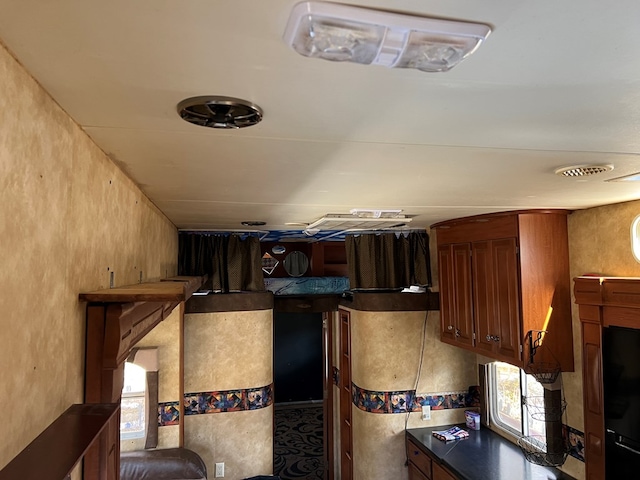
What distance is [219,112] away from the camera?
90 cm

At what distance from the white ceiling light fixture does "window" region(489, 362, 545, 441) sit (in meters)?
2.83

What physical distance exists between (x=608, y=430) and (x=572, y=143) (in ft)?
5.66

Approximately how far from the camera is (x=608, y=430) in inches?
85.2

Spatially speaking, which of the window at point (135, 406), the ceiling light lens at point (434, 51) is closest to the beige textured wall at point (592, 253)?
the ceiling light lens at point (434, 51)

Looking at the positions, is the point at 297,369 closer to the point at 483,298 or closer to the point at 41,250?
the point at 483,298

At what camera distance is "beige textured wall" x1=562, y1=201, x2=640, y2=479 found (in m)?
2.29

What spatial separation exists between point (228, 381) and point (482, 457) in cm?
197

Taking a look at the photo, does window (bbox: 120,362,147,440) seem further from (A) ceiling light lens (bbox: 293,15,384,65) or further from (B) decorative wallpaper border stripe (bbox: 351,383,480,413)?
(A) ceiling light lens (bbox: 293,15,384,65)

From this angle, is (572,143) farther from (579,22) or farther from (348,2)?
(348,2)

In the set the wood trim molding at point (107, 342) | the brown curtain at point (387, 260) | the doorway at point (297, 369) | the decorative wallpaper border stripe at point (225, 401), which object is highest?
the brown curtain at point (387, 260)

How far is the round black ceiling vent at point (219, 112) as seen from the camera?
0.84 metres

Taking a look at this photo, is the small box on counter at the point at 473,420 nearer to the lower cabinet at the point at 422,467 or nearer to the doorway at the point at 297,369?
the lower cabinet at the point at 422,467

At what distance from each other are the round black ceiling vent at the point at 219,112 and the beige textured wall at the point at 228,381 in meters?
2.86

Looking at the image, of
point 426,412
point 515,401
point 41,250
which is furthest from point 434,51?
point 426,412
